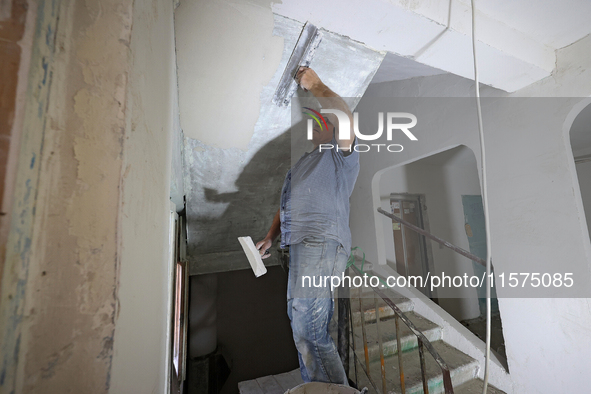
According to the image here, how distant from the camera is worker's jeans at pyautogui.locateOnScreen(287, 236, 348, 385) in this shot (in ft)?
4.35

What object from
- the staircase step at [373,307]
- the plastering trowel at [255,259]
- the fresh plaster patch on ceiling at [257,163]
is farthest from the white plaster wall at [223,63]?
the staircase step at [373,307]

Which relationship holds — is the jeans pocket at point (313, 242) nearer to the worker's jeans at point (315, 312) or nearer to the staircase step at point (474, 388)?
the worker's jeans at point (315, 312)

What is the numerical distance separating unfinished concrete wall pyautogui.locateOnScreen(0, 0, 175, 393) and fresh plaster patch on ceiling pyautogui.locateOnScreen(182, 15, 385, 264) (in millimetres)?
1054

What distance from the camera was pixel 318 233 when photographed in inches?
54.2

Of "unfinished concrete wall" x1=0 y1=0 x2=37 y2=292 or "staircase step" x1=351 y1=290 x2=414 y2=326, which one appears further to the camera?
"staircase step" x1=351 y1=290 x2=414 y2=326

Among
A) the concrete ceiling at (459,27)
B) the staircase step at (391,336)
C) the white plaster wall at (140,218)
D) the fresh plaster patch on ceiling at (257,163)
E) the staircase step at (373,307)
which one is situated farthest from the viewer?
the staircase step at (373,307)

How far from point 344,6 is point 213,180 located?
5.27 ft

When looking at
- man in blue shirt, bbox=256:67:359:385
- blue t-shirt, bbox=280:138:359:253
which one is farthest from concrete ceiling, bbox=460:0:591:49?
blue t-shirt, bbox=280:138:359:253

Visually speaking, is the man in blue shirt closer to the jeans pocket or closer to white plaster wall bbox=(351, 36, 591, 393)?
the jeans pocket

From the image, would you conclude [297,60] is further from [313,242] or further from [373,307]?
[373,307]

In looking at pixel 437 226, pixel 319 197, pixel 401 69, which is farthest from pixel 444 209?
pixel 319 197

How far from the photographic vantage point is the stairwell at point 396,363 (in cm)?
183

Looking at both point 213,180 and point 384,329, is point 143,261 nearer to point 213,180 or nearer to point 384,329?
point 213,180

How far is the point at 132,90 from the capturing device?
0.37 m
